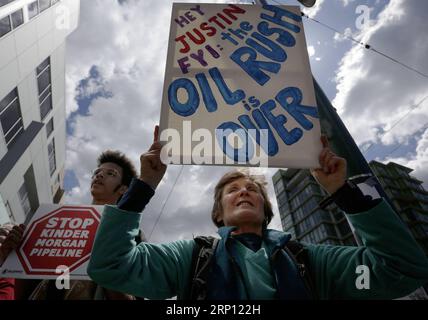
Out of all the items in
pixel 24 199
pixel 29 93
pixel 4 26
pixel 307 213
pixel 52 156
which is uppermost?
pixel 307 213

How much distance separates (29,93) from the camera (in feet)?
37.0

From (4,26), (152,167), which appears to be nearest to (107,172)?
(152,167)

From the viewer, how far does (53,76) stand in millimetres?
13562

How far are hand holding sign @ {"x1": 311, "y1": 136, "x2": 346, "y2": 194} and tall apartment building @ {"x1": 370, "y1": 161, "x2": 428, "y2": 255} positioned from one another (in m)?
43.1

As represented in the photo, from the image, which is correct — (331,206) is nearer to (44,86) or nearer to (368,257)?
(44,86)

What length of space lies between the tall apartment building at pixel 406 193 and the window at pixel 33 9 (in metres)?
44.4

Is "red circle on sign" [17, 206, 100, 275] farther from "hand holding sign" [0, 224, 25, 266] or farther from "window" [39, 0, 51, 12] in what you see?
"window" [39, 0, 51, 12]

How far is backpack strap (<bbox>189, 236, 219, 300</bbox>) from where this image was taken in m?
1.14

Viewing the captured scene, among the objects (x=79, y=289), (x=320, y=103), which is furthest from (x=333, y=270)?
(x=320, y=103)

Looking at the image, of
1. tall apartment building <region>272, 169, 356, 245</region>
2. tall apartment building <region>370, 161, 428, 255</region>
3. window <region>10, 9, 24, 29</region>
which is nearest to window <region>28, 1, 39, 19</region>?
window <region>10, 9, 24, 29</region>

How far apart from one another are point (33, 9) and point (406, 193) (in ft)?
175

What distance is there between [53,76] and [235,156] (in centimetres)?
1630

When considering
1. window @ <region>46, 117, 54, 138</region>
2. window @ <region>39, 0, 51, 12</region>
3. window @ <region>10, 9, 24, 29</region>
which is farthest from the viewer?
window @ <region>46, 117, 54, 138</region>
